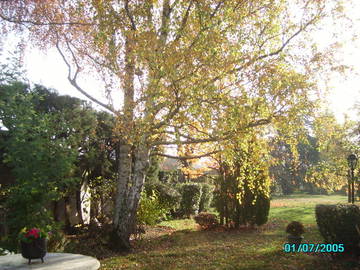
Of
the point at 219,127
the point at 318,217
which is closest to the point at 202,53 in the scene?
the point at 219,127

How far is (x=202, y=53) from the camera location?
6336 millimetres

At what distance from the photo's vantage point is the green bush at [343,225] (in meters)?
6.44

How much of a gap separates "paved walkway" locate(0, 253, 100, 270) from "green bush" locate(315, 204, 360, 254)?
4.84 metres

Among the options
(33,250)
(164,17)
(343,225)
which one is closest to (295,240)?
(343,225)

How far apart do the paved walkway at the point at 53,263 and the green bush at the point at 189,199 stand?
39.2ft

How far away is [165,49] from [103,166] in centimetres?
660

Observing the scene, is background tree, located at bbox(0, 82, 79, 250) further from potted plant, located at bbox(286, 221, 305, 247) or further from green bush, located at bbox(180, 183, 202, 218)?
green bush, located at bbox(180, 183, 202, 218)

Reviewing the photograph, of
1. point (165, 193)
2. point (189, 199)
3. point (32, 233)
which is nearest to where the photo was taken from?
point (32, 233)

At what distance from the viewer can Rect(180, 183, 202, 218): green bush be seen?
54.7ft

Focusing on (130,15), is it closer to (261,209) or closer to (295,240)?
(295,240)

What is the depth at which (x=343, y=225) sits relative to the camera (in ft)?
21.2

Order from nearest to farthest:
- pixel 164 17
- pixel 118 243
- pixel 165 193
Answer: pixel 164 17 → pixel 118 243 → pixel 165 193

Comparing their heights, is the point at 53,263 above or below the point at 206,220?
above

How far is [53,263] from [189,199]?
12.6 meters
